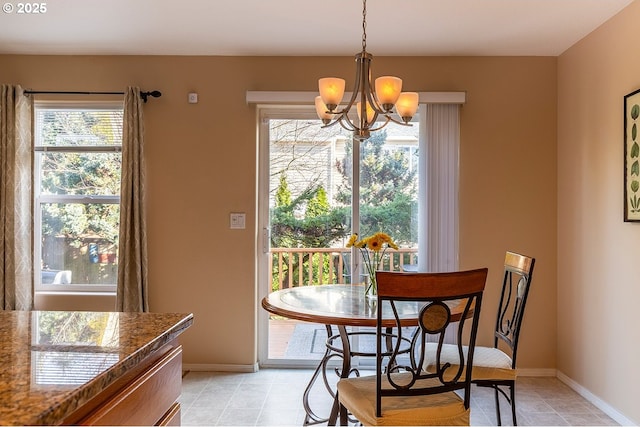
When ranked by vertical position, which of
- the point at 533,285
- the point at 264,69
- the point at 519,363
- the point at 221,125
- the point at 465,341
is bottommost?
the point at 519,363

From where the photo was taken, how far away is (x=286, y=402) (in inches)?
107

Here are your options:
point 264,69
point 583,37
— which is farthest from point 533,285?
point 264,69

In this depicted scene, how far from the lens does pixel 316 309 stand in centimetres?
203

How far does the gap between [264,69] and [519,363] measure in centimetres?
303

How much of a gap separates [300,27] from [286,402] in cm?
248

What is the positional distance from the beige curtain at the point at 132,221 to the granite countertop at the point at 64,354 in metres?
1.79

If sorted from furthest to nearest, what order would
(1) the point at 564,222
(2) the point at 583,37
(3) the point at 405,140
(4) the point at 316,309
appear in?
(3) the point at 405,140, (1) the point at 564,222, (2) the point at 583,37, (4) the point at 316,309

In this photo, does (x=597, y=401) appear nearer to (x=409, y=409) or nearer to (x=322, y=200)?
(x=409, y=409)

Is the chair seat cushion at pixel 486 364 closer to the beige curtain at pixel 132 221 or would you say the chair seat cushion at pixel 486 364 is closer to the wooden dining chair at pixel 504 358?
the wooden dining chair at pixel 504 358

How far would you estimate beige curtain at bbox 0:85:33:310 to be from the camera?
3.11 meters

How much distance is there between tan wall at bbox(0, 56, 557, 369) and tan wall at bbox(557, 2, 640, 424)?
0.13 m

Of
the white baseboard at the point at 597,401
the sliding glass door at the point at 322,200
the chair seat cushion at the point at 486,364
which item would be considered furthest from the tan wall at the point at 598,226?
the sliding glass door at the point at 322,200

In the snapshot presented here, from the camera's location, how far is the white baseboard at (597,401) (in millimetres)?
2432

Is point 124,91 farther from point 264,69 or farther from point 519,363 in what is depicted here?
point 519,363
